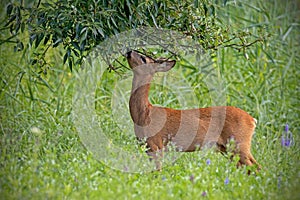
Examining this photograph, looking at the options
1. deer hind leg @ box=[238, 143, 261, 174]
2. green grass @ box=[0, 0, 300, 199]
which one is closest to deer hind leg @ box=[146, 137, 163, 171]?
green grass @ box=[0, 0, 300, 199]

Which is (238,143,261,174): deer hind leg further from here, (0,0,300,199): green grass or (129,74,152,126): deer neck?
(129,74,152,126): deer neck

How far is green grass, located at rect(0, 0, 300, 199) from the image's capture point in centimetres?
431

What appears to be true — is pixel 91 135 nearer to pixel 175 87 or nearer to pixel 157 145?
pixel 157 145

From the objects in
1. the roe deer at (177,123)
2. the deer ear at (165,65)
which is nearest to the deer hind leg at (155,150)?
the roe deer at (177,123)

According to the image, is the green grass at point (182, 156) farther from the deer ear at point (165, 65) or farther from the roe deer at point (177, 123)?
the deer ear at point (165, 65)

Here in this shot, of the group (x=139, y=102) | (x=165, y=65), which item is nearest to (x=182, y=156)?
(x=139, y=102)

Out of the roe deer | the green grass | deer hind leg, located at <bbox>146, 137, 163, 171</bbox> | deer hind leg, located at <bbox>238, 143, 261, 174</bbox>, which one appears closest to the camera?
the green grass

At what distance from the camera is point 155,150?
5.23m

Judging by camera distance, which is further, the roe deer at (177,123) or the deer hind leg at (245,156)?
the deer hind leg at (245,156)

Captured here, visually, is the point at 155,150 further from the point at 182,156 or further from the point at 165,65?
the point at 165,65

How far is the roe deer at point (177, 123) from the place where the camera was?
207 inches

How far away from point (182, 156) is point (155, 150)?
61 centimetres

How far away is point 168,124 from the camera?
5.43m

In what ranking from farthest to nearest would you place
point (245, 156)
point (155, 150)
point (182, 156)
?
1. point (182, 156)
2. point (245, 156)
3. point (155, 150)
